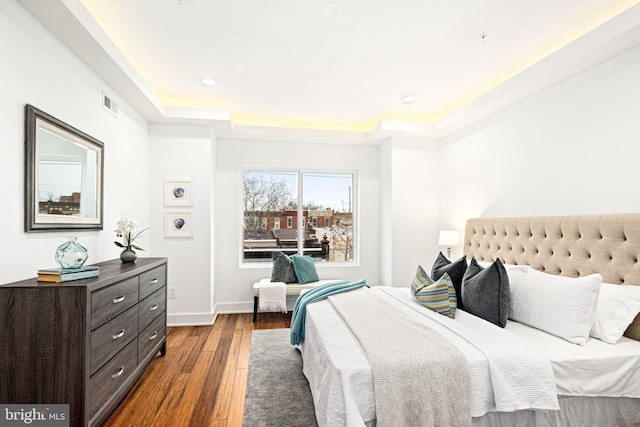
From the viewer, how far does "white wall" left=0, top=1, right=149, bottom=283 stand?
185 centimetres

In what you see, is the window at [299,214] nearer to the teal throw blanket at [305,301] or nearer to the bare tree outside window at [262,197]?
the bare tree outside window at [262,197]

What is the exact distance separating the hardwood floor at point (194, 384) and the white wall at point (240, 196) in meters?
0.86

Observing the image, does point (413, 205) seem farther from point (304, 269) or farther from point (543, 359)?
point (543, 359)

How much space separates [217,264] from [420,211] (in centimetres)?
295

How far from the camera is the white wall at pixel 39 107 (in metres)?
1.85

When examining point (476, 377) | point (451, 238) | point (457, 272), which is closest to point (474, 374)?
point (476, 377)

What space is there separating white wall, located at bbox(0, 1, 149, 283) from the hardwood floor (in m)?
1.09

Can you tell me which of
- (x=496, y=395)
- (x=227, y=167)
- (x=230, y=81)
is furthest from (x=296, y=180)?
(x=496, y=395)

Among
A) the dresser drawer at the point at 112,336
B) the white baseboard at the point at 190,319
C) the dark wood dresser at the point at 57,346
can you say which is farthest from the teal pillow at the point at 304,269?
the dark wood dresser at the point at 57,346

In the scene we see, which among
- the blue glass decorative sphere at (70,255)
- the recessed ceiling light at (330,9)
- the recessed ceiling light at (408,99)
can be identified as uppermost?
the recessed ceiling light at (330,9)

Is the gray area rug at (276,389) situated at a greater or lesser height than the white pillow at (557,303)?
lesser

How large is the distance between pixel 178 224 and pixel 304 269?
1.71m

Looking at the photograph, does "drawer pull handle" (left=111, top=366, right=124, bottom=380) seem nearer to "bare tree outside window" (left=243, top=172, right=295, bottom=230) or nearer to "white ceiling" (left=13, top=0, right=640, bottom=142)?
→ "white ceiling" (left=13, top=0, right=640, bottom=142)

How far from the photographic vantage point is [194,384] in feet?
8.74
